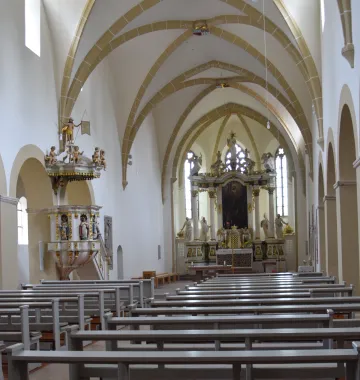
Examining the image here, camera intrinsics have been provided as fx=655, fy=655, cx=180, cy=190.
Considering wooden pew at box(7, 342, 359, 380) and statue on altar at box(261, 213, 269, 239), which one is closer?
wooden pew at box(7, 342, 359, 380)

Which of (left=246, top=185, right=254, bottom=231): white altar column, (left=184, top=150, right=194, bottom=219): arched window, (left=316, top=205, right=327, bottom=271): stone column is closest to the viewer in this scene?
(left=316, top=205, right=327, bottom=271): stone column

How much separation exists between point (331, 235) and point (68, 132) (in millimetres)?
6899

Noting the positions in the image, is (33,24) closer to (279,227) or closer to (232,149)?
(232,149)

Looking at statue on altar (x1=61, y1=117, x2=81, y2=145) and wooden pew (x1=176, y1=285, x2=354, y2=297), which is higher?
statue on altar (x1=61, y1=117, x2=81, y2=145)

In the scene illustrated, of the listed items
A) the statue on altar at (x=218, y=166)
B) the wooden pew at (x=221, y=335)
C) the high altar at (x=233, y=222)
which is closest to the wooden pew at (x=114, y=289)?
the wooden pew at (x=221, y=335)

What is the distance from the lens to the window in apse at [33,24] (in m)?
15.2

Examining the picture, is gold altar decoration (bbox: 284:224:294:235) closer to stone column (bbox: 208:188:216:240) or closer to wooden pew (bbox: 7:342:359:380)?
stone column (bbox: 208:188:216:240)

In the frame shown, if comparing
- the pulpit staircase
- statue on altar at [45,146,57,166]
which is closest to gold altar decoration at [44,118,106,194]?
statue on altar at [45,146,57,166]

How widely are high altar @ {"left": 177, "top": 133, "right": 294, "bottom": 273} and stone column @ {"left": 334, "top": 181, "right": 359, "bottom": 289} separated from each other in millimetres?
16115

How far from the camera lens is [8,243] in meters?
12.9

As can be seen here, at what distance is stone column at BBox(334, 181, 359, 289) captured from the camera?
12.0m

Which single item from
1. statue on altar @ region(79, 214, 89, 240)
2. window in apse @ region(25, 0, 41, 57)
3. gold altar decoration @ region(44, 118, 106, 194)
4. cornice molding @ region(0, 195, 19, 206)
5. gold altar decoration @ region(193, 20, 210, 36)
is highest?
gold altar decoration @ region(193, 20, 210, 36)

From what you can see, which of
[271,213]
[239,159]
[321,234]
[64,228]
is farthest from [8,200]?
[239,159]

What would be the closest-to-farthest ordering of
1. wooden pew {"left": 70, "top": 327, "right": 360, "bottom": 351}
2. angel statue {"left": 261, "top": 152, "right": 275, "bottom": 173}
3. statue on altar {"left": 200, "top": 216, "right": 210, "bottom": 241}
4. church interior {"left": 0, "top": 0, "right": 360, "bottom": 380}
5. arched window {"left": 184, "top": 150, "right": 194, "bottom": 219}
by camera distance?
wooden pew {"left": 70, "top": 327, "right": 360, "bottom": 351}
church interior {"left": 0, "top": 0, "right": 360, "bottom": 380}
angel statue {"left": 261, "top": 152, "right": 275, "bottom": 173}
statue on altar {"left": 200, "top": 216, "right": 210, "bottom": 241}
arched window {"left": 184, "top": 150, "right": 194, "bottom": 219}
